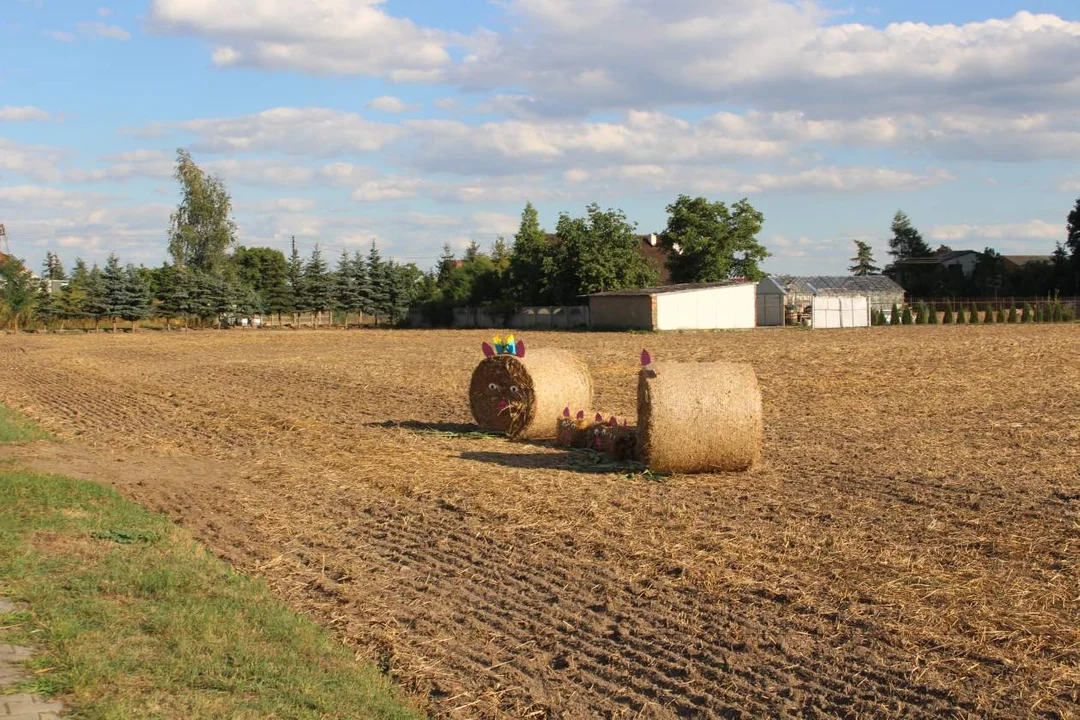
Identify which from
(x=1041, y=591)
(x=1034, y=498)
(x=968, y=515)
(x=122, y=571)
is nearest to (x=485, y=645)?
(x=122, y=571)

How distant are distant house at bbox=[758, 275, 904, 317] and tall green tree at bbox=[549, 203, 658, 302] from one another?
486 inches

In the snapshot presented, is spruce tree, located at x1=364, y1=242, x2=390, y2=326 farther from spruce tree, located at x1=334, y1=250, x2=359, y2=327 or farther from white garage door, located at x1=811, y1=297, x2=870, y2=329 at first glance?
white garage door, located at x1=811, y1=297, x2=870, y2=329

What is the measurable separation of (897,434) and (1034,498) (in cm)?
469

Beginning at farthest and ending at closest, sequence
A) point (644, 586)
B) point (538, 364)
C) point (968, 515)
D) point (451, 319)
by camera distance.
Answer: point (451, 319), point (538, 364), point (968, 515), point (644, 586)

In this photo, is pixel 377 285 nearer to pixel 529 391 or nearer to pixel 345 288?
pixel 345 288

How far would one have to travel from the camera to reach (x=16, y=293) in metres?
69.2

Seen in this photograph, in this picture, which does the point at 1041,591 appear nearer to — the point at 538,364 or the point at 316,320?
the point at 538,364

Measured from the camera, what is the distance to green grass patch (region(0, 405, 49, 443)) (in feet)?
53.0

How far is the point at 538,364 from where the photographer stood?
15.8m

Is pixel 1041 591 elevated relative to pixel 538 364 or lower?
lower

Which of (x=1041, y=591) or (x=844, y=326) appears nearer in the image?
(x=1041, y=591)

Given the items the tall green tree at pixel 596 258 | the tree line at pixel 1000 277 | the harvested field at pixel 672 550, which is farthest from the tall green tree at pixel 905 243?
the harvested field at pixel 672 550

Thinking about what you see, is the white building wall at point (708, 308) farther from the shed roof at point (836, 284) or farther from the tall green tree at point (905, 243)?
the tall green tree at point (905, 243)

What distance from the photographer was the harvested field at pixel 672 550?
591 centimetres
